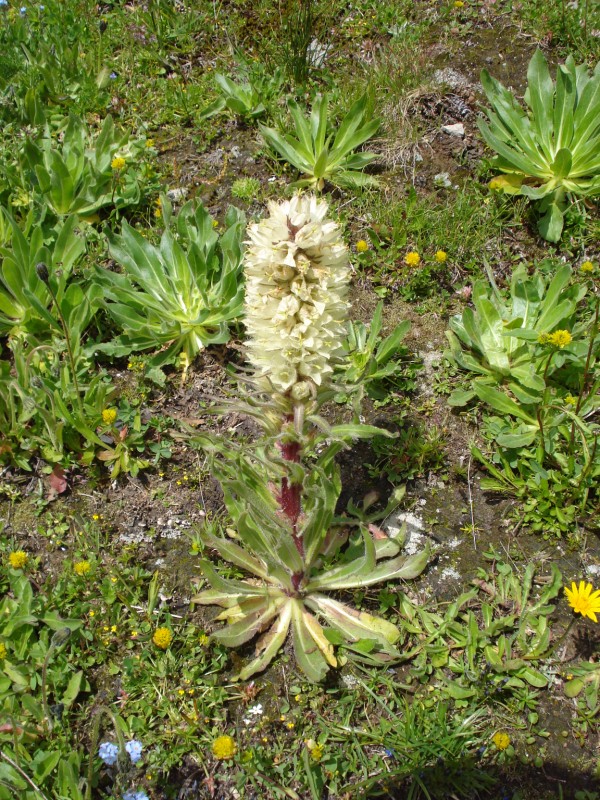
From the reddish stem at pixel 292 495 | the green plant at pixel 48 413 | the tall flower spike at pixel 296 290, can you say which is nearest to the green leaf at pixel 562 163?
the tall flower spike at pixel 296 290

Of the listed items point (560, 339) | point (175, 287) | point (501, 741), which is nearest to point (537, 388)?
point (560, 339)

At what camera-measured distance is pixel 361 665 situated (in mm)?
3166

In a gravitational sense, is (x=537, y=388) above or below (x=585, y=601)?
above

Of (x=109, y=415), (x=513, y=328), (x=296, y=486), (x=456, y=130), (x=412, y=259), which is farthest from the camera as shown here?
(x=456, y=130)

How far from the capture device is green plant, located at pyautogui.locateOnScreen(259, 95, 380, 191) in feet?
15.4

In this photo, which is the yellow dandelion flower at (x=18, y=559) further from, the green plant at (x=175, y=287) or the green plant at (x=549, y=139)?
the green plant at (x=549, y=139)

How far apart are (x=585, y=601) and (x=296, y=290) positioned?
1898mm

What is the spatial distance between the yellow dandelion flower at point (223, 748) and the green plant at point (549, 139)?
3482 mm

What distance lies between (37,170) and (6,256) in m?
0.67

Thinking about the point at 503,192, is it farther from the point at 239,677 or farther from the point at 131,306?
the point at 239,677

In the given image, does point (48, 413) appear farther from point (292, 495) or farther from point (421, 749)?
point (421, 749)

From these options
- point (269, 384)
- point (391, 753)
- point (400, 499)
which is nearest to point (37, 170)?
point (269, 384)

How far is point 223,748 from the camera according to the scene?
2.77m

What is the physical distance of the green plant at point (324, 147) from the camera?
4.68 m
